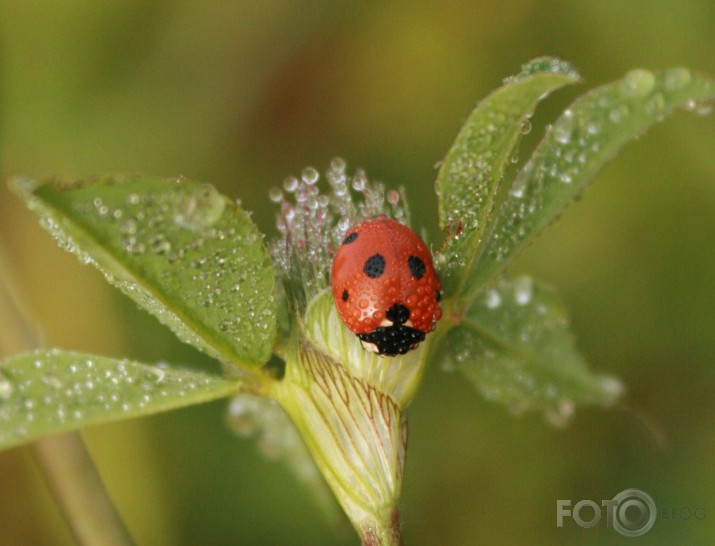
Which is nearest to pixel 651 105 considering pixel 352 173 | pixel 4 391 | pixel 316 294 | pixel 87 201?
pixel 316 294

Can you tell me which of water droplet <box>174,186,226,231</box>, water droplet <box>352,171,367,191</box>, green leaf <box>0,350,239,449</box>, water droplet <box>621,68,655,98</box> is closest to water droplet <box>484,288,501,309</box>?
water droplet <box>352,171,367,191</box>

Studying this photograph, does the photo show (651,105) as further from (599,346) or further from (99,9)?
(99,9)

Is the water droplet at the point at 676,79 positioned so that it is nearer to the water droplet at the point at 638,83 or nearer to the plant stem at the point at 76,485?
the water droplet at the point at 638,83

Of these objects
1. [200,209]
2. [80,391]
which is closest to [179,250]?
[200,209]

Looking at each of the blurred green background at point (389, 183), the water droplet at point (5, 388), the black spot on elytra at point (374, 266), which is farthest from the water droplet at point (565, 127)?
the blurred green background at point (389, 183)

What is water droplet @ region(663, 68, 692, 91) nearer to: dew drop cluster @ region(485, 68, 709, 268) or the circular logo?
dew drop cluster @ region(485, 68, 709, 268)

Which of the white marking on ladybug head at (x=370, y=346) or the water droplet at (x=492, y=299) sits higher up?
the water droplet at (x=492, y=299)

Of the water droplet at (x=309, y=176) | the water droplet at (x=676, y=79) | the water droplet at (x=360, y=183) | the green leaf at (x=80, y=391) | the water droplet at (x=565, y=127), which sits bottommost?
the green leaf at (x=80, y=391)

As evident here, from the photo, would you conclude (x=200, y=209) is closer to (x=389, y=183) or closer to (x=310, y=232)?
(x=310, y=232)
